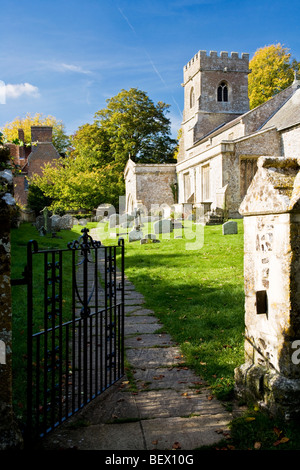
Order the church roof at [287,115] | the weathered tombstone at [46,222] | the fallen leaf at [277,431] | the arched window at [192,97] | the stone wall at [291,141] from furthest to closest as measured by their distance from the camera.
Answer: the arched window at [192,97]
the church roof at [287,115]
the stone wall at [291,141]
the weathered tombstone at [46,222]
the fallen leaf at [277,431]

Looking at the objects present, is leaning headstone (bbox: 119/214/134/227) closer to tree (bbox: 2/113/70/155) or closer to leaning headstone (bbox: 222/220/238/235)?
leaning headstone (bbox: 222/220/238/235)

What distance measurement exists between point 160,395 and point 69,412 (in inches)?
35.4

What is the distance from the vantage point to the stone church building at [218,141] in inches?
878

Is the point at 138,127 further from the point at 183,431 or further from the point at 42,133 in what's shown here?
the point at 183,431

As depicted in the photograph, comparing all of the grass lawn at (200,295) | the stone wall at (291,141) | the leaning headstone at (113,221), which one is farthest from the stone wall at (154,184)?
the grass lawn at (200,295)

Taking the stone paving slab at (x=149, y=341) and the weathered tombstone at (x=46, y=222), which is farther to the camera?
the weathered tombstone at (x=46, y=222)

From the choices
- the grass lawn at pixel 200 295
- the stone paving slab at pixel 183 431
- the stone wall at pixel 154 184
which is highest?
the stone wall at pixel 154 184

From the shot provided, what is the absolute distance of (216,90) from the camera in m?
35.8

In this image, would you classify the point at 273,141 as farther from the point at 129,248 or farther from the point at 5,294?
the point at 5,294

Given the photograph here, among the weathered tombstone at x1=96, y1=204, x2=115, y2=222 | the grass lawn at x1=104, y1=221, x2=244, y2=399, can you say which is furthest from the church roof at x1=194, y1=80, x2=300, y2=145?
the grass lawn at x1=104, y1=221, x2=244, y2=399

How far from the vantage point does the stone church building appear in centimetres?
2230

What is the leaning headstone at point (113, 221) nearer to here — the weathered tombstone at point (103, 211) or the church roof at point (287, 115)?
the weathered tombstone at point (103, 211)

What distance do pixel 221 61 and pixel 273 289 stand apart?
121 ft

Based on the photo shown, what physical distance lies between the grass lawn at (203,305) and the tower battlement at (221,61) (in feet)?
86.9
